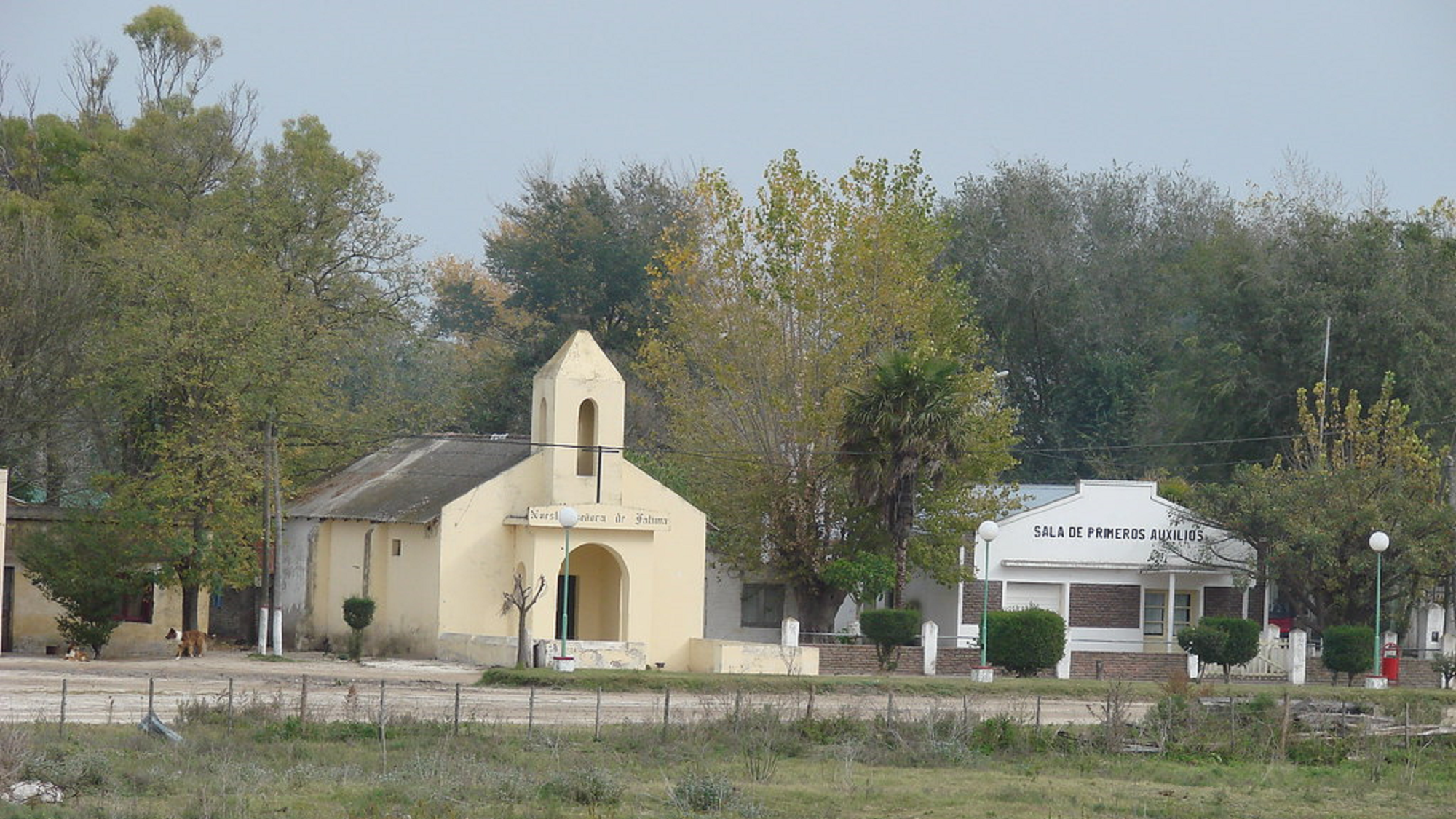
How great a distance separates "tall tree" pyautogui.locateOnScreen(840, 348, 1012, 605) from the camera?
1750 inches

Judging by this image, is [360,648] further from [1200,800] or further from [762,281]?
[1200,800]

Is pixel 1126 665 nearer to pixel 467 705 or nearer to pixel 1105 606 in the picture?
pixel 1105 606

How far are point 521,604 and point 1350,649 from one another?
19629mm

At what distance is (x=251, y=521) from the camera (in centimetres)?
4650

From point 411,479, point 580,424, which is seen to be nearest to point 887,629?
point 580,424

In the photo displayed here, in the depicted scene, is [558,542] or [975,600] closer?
[558,542]

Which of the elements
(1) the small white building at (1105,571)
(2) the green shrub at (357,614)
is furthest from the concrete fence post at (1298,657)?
(2) the green shrub at (357,614)

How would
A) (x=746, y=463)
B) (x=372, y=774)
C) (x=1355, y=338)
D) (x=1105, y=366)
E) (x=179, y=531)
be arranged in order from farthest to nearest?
(x=1105, y=366) < (x=1355, y=338) < (x=746, y=463) < (x=179, y=531) < (x=372, y=774)

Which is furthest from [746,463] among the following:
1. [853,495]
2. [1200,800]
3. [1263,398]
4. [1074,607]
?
[1200,800]

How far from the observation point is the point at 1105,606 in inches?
2036

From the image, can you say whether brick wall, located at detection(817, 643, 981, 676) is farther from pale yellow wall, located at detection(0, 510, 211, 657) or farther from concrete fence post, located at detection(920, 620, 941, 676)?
pale yellow wall, located at detection(0, 510, 211, 657)

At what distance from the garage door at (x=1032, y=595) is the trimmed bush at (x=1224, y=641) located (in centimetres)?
638

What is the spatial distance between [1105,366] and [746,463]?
30352mm

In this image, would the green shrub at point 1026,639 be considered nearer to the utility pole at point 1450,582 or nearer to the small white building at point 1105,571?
the small white building at point 1105,571
